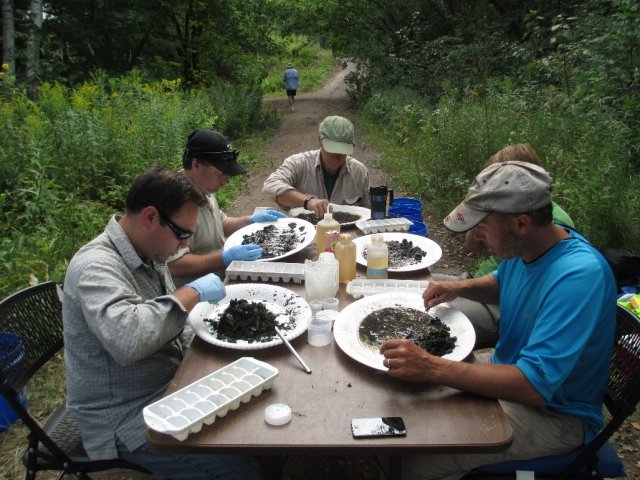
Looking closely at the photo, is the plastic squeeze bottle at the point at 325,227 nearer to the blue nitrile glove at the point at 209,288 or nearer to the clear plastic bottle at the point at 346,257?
the clear plastic bottle at the point at 346,257

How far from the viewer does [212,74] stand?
1680cm

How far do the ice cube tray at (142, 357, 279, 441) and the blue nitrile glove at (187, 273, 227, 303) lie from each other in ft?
1.39

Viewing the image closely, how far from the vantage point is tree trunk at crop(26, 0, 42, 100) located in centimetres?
953

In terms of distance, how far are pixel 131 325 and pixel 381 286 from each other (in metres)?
1.24

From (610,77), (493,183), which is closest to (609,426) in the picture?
(493,183)

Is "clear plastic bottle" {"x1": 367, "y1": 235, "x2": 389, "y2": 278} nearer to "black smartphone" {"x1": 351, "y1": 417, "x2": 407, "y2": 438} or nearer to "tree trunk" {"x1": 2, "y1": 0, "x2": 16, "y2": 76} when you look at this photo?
"black smartphone" {"x1": 351, "y1": 417, "x2": 407, "y2": 438}

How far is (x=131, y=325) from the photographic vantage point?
172cm

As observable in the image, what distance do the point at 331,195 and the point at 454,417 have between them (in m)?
3.03

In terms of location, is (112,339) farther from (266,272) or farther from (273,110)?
(273,110)

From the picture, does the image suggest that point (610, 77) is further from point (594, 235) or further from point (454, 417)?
point (454, 417)

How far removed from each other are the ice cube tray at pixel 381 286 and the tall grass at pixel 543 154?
2.68 meters

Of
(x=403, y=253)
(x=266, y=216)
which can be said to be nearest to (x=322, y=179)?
(x=266, y=216)

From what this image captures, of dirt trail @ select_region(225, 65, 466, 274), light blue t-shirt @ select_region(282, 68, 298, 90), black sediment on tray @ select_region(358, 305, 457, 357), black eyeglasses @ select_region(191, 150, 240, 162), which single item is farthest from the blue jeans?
light blue t-shirt @ select_region(282, 68, 298, 90)

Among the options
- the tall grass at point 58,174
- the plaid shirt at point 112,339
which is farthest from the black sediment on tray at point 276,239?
the tall grass at point 58,174
